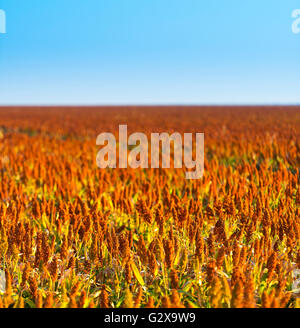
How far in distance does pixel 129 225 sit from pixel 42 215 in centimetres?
94

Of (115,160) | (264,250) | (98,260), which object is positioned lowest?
(98,260)

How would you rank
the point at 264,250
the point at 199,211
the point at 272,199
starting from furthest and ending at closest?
1. the point at 272,199
2. the point at 199,211
3. the point at 264,250

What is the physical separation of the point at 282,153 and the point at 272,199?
2.61m

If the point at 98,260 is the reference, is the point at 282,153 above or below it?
above

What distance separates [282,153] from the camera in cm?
597

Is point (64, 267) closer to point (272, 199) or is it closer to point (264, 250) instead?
point (264, 250)

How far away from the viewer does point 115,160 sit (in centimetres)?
653
